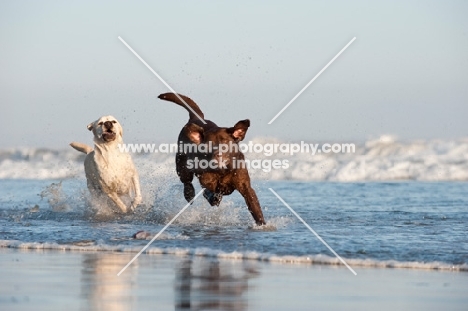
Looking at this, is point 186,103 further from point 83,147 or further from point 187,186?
point 83,147

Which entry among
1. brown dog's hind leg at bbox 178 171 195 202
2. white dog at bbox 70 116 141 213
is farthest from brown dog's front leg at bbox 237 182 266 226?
white dog at bbox 70 116 141 213

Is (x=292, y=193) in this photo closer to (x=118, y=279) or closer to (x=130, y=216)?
(x=130, y=216)

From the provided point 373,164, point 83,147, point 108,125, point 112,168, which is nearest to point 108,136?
point 108,125

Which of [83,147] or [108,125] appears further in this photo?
[83,147]

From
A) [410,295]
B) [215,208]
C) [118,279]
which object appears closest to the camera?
[410,295]

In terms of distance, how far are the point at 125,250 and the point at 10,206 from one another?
7.22 meters

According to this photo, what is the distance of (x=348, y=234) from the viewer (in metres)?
10.5

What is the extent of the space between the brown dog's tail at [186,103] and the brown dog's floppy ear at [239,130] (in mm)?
1414

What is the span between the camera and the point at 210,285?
22.7 feet

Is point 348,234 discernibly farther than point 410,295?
Yes

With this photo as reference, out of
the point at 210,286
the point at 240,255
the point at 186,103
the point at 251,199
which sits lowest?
the point at 210,286

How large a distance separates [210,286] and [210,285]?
0.15 feet

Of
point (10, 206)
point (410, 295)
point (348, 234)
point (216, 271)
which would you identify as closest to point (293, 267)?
point (216, 271)

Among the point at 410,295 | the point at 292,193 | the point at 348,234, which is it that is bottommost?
the point at 410,295
